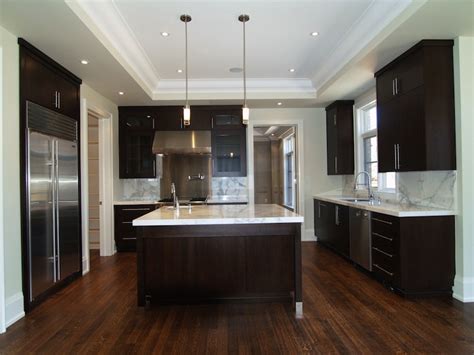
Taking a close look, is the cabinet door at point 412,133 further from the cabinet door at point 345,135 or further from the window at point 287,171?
the window at point 287,171

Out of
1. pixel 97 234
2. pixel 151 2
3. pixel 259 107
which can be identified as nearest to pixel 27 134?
pixel 151 2

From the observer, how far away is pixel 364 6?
3131 mm

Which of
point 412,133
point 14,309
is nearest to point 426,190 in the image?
point 412,133

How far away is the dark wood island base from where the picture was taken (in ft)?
10.3

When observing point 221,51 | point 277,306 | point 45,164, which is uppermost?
point 221,51

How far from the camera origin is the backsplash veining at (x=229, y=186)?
6168 millimetres

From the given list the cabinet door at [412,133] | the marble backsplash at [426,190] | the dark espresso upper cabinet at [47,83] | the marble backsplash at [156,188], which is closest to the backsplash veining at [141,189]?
the marble backsplash at [156,188]

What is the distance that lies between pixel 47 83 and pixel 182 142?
2.51 metres

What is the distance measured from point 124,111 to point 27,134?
9.32 ft

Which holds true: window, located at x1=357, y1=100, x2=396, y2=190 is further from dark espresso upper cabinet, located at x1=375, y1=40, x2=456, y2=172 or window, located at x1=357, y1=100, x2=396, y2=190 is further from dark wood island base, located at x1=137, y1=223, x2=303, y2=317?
dark wood island base, located at x1=137, y1=223, x2=303, y2=317

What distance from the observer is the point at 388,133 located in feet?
13.1

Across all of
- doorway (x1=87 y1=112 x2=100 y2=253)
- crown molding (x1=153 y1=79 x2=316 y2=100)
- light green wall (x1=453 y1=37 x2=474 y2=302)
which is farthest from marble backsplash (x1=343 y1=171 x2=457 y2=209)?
doorway (x1=87 y1=112 x2=100 y2=253)

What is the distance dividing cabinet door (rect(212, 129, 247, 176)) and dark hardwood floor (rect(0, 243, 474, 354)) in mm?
2806

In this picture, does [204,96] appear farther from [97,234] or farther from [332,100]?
[97,234]
